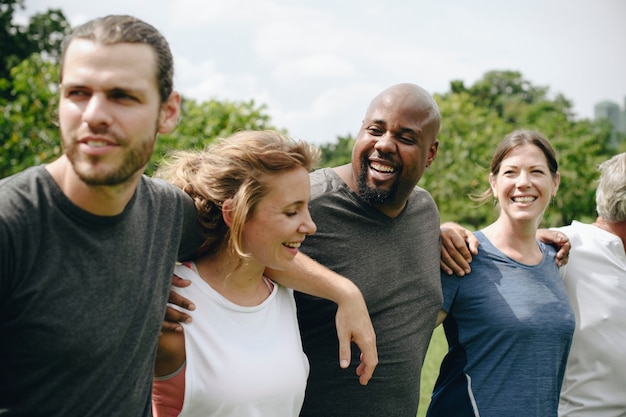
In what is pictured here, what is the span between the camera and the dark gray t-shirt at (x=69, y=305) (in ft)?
5.73

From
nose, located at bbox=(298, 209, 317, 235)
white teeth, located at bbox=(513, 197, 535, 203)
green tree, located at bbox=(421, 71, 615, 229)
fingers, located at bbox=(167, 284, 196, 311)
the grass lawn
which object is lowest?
Answer: the grass lawn

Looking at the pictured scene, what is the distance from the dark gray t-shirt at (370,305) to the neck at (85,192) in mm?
1230

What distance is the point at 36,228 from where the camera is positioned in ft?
5.77

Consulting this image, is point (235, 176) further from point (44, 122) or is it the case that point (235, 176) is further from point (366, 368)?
point (44, 122)

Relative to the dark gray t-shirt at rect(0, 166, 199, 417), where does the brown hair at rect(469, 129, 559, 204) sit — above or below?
above

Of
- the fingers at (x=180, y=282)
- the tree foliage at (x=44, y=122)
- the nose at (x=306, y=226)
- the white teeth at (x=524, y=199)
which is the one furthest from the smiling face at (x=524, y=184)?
the tree foliage at (x=44, y=122)

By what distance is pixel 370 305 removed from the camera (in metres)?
2.98

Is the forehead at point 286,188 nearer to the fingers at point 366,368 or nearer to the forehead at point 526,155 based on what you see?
the fingers at point 366,368

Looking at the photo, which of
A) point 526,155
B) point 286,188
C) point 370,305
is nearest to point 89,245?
point 286,188

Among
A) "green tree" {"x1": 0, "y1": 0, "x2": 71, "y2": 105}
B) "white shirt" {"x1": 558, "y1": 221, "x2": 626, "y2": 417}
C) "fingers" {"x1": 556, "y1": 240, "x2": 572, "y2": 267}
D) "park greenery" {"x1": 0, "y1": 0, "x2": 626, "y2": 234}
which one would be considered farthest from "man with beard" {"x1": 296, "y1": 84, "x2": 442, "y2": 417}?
"green tree" {"x1": 0, "y1": 0, "x2": 71, "y2": 105}

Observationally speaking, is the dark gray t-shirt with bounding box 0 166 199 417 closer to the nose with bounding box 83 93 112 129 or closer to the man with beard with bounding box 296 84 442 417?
the nose with bounding box 83 93 112 129

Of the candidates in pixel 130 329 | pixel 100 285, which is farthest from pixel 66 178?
pixel 130 329

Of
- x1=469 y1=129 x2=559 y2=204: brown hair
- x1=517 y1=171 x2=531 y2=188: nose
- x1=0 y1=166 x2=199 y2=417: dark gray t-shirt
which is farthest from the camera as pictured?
x1=469 y1=129 x2=559 y2=204: brown hair

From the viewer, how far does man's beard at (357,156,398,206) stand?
304 centimetres
